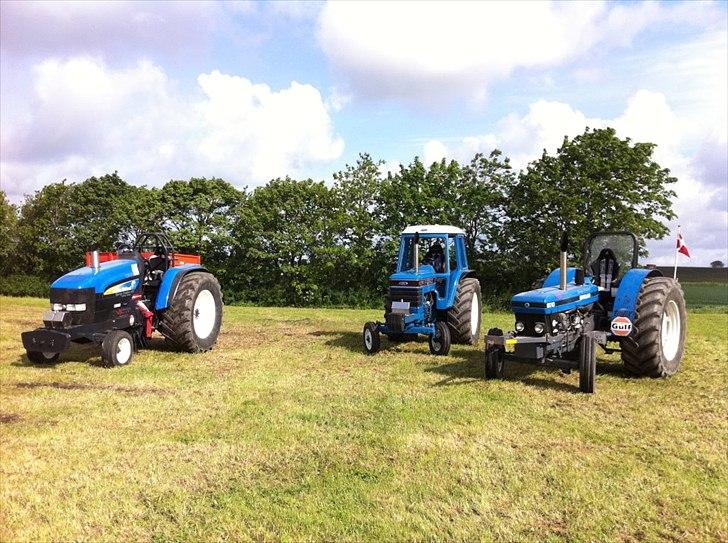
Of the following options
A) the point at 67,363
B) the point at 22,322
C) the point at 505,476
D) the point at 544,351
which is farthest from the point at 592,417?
the point at 22,322

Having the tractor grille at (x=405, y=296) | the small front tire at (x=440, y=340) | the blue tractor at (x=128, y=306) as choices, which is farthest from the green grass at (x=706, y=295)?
the blue tractor at (x=128, y=306)

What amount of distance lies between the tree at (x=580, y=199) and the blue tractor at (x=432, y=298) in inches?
602

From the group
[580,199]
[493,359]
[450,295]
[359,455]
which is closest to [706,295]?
[580,199]

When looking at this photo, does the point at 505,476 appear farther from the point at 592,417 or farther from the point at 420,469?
the point at 592,417

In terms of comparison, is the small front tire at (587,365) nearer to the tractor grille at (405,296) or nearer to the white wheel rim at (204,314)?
the tractor grille at (405,296)

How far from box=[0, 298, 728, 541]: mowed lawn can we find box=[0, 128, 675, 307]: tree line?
17.6 m

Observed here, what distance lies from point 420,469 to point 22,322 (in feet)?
43.5

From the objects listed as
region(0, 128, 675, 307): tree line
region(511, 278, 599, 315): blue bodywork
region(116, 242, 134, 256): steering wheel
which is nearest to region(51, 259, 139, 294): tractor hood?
region(116, 242, 134, 256): steering wheel

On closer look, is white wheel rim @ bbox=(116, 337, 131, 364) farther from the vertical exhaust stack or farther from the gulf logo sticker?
the gulf logo sticker

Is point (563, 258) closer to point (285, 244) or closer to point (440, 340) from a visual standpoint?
point (440, 340)

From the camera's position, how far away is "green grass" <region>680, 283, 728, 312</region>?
24672 millimetres

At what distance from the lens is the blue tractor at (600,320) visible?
638 cm

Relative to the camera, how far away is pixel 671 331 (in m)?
7.63

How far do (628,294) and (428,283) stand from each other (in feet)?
10.1
